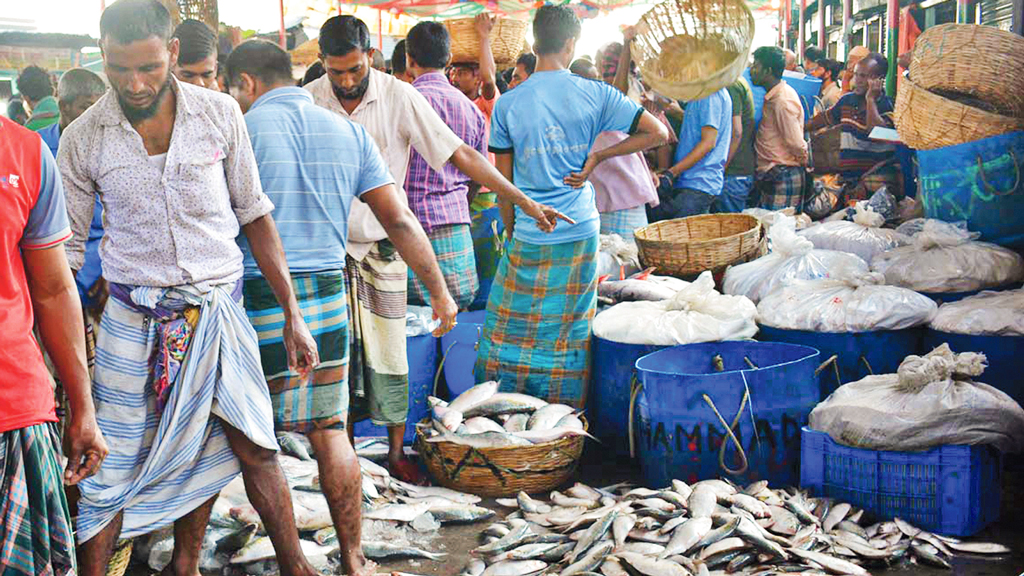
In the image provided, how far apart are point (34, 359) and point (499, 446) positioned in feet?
9.14

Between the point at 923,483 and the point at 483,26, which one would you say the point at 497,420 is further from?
the point at 483,26

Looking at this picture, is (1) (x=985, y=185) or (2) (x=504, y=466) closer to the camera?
(2) (x=504, y=466)

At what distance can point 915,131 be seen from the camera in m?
6.39

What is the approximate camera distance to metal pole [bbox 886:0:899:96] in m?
13.9

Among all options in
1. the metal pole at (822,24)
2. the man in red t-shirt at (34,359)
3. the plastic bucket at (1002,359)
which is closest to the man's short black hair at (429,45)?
the plastic bucket at (1002,359)

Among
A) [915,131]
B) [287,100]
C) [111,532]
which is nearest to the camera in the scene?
[111,532]

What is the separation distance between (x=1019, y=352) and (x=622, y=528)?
225 cm

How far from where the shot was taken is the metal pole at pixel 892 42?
13.9 metres

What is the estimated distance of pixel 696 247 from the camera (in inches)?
255

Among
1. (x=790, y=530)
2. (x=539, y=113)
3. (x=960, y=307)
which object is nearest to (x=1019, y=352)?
(x=960, y=307)

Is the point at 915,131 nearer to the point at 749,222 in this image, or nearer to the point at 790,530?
the point at 749,222

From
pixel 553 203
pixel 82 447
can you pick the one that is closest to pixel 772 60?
pixel 553 203

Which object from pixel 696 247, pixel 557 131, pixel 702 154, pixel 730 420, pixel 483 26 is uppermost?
pixel 483 26

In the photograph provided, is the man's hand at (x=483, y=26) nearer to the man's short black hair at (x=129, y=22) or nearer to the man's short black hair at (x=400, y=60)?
the man's short black hair at (x=400, y=60)
